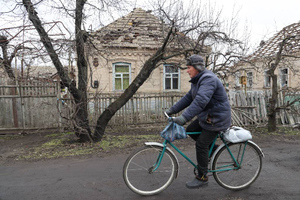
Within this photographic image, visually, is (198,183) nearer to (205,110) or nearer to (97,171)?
(205,110)

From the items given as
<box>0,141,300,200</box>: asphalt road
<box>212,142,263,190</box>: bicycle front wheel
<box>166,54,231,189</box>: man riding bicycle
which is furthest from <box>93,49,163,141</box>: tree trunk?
<box>212,142,263,190</box>: bicycle front wheel

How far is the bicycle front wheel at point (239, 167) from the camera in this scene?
301cm

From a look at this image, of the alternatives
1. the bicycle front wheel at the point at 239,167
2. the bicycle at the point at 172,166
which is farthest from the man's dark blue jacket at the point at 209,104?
the bicycle front wheel at the point at 239,167

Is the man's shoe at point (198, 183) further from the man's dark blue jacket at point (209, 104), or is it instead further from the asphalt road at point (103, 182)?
the man's dark blue jacket at point (209, 104)

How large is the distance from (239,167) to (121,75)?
11.1 m

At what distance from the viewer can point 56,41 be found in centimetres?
518

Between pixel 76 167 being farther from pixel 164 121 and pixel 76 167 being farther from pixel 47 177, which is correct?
pixel 164 121

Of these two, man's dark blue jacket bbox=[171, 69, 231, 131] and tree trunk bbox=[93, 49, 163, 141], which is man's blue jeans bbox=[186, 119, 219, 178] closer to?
man's dark blue jacket bbox=[171, 69, 231, 131]

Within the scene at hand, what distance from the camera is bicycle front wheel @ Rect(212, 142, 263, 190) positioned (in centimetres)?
301

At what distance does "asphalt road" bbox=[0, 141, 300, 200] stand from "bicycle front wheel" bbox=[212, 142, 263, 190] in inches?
4.9

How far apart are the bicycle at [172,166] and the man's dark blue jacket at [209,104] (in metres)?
0.31

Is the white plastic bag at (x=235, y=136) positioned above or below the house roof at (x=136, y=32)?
below

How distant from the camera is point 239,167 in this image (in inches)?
121


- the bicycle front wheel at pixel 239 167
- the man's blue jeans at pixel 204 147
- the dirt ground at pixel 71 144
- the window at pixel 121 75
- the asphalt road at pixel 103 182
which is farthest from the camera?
the window at pixel 121 75
